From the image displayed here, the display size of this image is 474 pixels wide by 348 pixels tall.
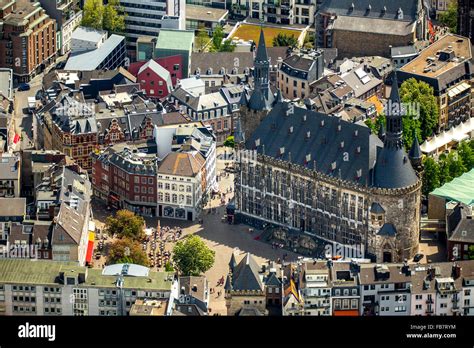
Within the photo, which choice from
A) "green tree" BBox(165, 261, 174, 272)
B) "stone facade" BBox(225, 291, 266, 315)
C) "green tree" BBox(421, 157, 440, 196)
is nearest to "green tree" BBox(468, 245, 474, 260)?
"green tree" BBox(421, 157, 440, 196)

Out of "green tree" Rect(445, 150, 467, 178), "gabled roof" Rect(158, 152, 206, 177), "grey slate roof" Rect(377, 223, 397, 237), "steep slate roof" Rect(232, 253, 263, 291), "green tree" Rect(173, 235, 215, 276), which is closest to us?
"steep slate roof" Rect(232, 253, 263, 291)

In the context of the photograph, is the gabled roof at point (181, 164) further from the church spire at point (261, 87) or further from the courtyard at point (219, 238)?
the church spire at point (261, 87)

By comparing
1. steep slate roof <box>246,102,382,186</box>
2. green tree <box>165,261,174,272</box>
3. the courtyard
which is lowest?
the courtyard

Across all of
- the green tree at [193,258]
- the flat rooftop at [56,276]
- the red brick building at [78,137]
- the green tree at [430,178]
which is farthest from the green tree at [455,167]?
the flat rooftop at [56,276]

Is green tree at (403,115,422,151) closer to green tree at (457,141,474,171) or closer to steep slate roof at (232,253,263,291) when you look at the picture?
green tree at (457,141,474,171)
